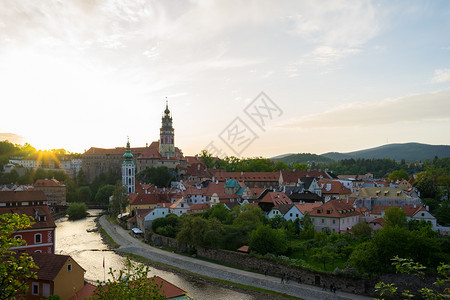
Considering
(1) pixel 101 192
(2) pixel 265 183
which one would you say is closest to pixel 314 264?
(2) pixel 265 183

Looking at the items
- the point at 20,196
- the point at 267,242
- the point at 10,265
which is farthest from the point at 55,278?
the point at 267,242

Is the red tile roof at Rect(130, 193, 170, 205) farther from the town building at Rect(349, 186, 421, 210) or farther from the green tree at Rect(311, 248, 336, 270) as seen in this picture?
the green tree at Rect(311, 248, 336, 270)

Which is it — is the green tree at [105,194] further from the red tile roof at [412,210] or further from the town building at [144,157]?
the red tile roof at [412,210]

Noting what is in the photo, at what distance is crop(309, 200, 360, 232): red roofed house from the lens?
3206cm

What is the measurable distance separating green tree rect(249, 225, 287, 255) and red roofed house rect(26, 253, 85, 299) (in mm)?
13523

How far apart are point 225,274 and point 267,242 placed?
4014mm

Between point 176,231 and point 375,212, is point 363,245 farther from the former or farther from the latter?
point 176,231

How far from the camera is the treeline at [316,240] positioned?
72.4 feet

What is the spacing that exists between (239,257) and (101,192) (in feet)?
161

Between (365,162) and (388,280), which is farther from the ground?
(365,162)

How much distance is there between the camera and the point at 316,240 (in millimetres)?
29172

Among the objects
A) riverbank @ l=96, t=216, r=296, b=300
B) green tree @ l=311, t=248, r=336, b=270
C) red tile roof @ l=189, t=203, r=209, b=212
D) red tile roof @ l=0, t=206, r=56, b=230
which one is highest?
red tile roof @ l=0, t=206, r=56, b=230

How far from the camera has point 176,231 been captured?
3544cm

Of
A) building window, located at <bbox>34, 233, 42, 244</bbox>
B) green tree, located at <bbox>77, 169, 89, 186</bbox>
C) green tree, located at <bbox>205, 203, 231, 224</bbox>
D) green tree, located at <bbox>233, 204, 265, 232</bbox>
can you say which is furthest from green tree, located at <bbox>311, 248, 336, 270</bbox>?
green tree, located at <bbox>77, 169, 89, 186</bbox>
